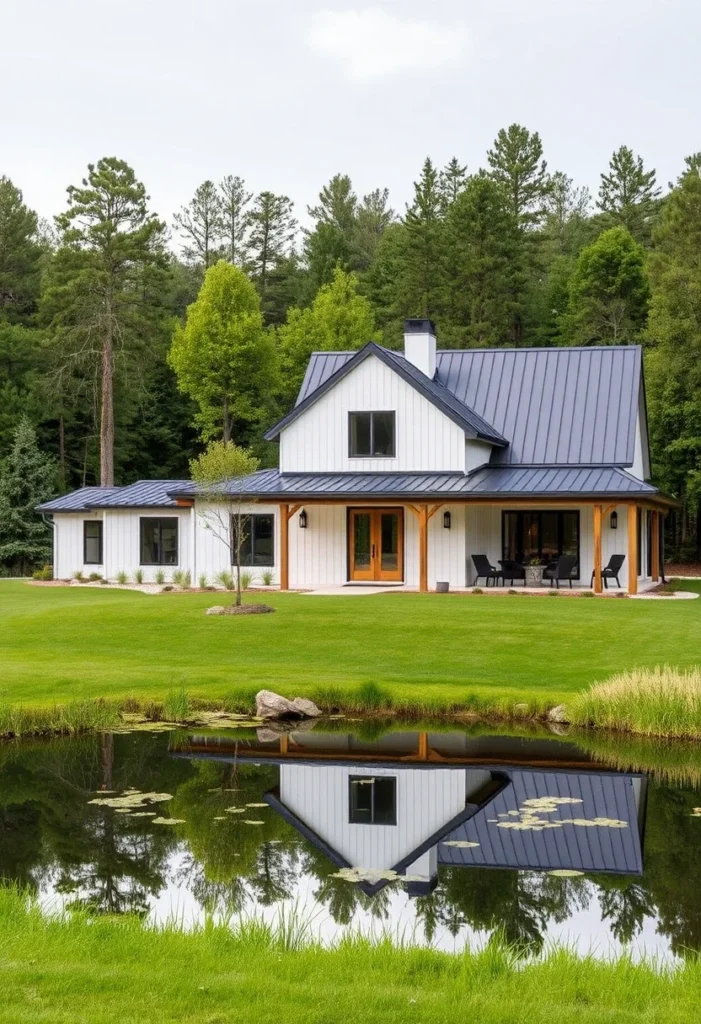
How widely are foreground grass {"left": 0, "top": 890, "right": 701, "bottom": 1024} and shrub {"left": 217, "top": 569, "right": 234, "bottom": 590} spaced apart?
22907 millimetres

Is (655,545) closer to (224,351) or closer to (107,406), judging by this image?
(224,351)

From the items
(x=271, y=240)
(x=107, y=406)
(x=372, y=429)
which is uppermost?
(x=271, y=240)

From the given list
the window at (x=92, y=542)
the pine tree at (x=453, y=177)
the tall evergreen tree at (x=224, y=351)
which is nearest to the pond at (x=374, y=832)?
the window at (x=92, y=542)

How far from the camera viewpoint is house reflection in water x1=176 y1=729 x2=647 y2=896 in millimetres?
10539

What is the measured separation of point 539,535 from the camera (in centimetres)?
3123

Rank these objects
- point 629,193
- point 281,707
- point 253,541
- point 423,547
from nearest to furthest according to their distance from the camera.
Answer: point 281,707 < point 423,547 < point 253,541 < point 629,193

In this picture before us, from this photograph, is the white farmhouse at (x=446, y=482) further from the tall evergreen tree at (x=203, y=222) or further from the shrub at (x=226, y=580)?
the tall evergreen tree at (x=203, y=222)

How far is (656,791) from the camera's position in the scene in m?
12.8

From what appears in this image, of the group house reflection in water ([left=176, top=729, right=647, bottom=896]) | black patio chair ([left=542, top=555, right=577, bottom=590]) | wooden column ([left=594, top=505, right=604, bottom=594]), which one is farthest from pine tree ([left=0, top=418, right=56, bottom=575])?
house reflection in water ([left=176, top=729, right=647, bottom=896])

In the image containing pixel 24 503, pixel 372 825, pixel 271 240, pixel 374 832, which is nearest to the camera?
pixel 374 832

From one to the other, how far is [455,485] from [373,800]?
16.9 metres

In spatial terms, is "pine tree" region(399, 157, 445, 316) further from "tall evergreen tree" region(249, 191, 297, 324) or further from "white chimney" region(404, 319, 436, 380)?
"white chimney" region(404, 319, 436, 380)

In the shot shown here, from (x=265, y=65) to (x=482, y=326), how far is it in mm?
32587

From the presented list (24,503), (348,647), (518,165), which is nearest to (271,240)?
(518,165)
